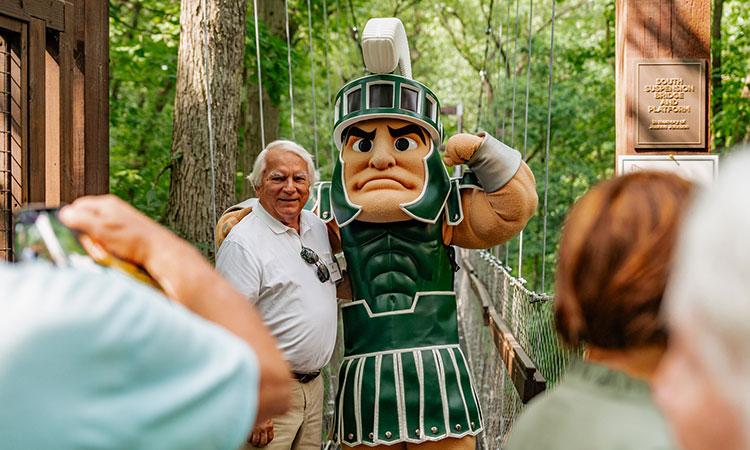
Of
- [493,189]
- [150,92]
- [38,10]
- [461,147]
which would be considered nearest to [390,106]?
[461,147]

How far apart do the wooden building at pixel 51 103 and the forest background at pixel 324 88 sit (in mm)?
798

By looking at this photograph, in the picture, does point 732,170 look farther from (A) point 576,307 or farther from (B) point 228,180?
(B) point 228,180

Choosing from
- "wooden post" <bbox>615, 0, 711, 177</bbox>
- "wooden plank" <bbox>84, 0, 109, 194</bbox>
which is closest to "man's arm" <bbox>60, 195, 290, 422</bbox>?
"wooden plank" <bbox>84, 0, 109, 194</bbox>

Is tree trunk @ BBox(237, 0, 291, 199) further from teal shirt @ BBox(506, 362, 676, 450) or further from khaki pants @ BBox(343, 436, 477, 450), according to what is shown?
teal shirt @ BBox(506, 362, 676, 450)

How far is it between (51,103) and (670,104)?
228 cm

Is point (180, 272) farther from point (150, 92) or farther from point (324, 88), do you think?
point (324, 88)

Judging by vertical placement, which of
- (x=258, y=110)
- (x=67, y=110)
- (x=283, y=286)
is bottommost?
(x=283, y=286)

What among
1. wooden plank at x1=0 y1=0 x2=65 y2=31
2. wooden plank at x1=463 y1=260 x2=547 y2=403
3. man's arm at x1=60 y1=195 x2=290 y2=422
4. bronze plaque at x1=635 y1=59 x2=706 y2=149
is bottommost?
wooden plank at x1=463 y1=260 x2=547 y2=403

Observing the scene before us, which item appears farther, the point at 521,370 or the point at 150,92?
the point at 150,92

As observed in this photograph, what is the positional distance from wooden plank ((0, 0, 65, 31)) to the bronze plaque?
6.95 ft

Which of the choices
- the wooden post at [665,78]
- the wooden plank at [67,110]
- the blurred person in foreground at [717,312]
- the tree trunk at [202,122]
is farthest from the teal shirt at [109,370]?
the tree trunk at [202,122]

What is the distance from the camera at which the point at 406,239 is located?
3.15m

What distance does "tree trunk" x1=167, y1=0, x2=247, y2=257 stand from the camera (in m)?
4.60

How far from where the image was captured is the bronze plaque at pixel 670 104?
A: 3.62m
